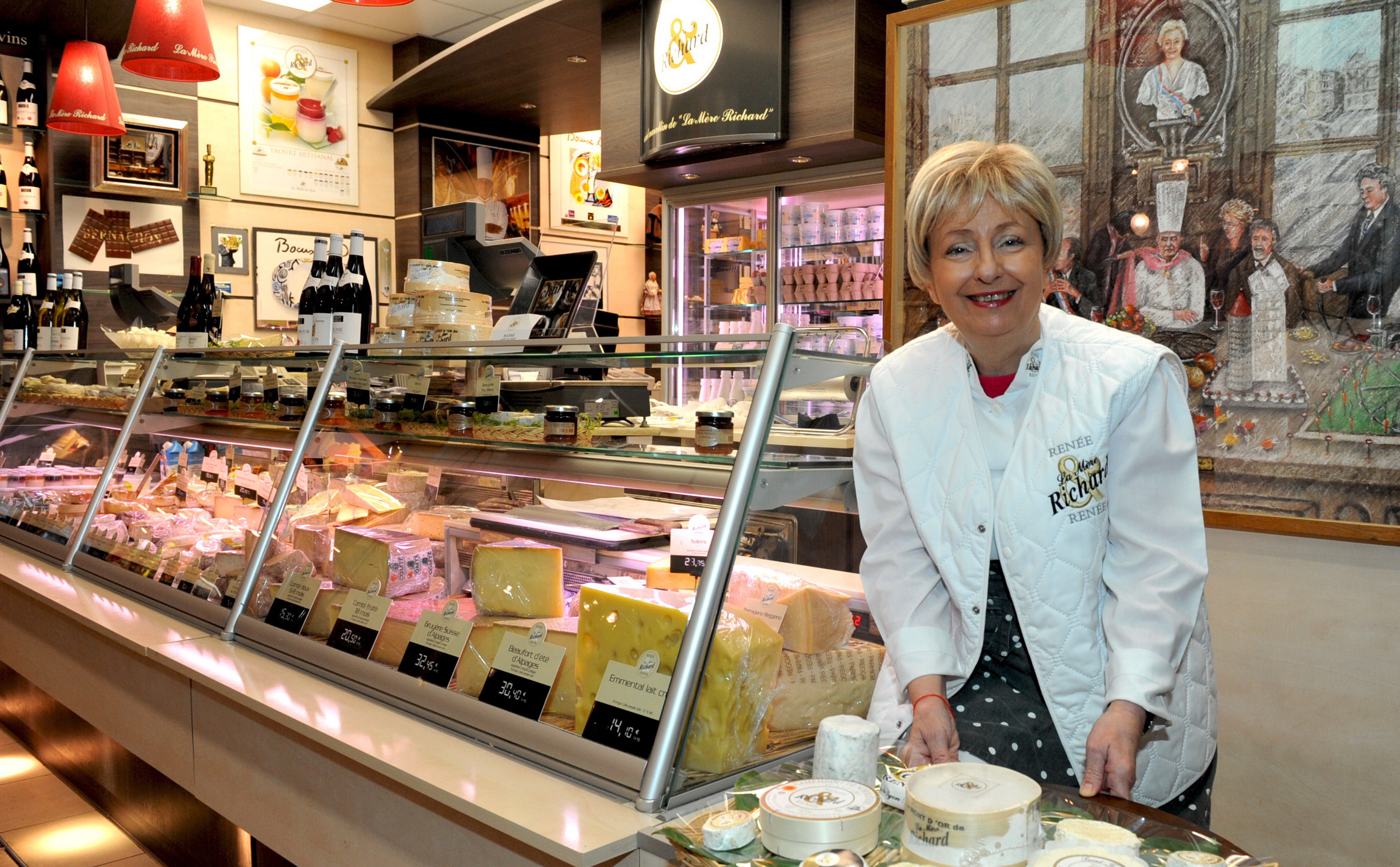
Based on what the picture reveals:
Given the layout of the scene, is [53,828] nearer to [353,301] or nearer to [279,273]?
[353,301]

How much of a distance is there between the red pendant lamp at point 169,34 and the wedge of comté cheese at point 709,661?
3.11 metres

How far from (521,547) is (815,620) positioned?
0.55m

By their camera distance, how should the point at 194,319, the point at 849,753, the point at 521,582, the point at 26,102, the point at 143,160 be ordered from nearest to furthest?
1. the point at 849,753
2. the point at 521,582
3. the point at 194,319
4. the point at 26,102
5. the point at 143,160

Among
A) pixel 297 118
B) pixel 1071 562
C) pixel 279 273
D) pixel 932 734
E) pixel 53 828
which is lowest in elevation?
pixel 53 828

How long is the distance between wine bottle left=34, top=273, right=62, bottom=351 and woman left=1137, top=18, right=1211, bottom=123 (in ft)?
12.8

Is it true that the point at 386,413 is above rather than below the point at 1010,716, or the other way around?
above

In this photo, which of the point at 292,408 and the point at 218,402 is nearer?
the point at 292,408

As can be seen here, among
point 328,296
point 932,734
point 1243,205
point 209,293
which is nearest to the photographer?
point 932,734

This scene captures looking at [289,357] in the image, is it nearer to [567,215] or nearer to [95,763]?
[95,763]

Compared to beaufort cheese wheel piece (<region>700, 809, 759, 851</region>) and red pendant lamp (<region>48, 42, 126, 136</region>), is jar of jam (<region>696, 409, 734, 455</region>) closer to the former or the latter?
beaufort cheese wheel piece (<region>700, 809, 759, 851</region>)

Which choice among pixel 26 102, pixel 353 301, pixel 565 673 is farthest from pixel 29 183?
pixel 565 673

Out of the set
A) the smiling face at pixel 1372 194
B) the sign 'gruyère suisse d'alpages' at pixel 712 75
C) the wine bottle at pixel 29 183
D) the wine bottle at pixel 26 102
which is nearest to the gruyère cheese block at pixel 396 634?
the smiling face at pixel 1372 194

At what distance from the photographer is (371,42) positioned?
24.2 feet

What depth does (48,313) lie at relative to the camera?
484 centimetres
